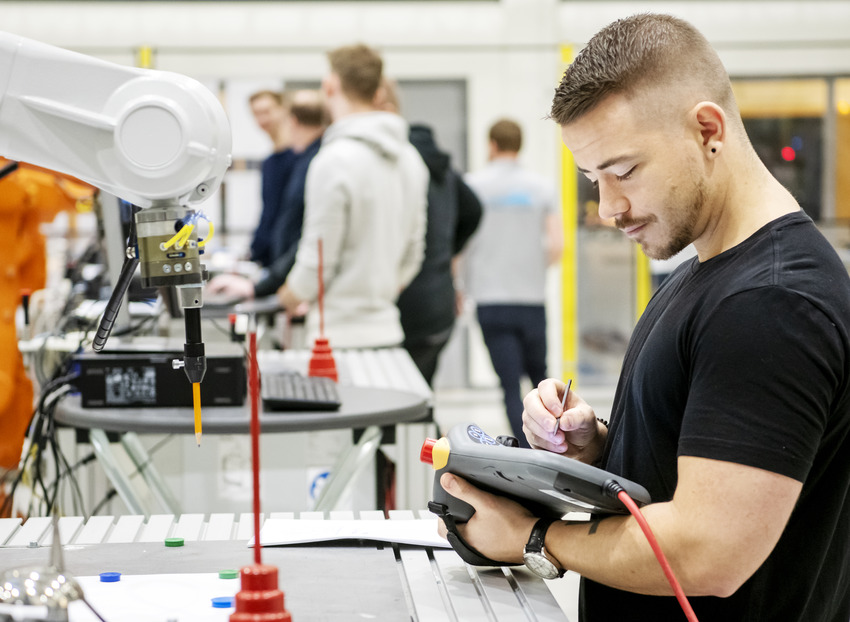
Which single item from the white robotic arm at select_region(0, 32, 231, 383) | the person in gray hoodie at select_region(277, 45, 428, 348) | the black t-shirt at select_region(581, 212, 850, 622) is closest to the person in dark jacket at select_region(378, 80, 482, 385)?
the person in gray hoodie at select_region(277, 45, 428, 348)

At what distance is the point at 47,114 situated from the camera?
106cm

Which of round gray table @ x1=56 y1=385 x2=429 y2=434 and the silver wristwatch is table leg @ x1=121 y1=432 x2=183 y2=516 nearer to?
round gray table @ x1=56 y1=385 x2=429 y2=434

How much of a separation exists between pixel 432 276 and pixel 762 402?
274 cm

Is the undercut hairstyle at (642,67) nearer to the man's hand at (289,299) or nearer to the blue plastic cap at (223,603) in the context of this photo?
the blue plastic cap at (223,603)

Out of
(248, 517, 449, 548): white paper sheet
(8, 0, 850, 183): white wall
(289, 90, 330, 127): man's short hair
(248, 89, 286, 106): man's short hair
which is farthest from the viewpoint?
(8, 0, 850, 183): white wall

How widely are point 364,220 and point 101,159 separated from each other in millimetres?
2117

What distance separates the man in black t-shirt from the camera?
0.93 metres

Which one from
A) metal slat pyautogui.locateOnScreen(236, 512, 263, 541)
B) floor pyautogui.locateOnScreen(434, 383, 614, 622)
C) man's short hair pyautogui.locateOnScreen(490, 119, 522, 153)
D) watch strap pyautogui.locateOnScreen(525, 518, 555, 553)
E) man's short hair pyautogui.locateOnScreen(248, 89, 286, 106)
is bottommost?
floor pyautogui.locateOnScreen(434, 383, 614, 622)

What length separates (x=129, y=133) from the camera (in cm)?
104

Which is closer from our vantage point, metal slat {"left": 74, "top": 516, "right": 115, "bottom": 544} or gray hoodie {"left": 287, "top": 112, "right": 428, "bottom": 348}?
metal slat {"left": 74, "top": 516, "right": 115, "bottom": 544}

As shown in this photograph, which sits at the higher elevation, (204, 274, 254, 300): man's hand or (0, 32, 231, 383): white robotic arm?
(0, 32, 231, 383): white robotic arm

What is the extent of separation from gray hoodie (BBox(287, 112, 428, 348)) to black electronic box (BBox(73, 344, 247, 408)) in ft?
3.42

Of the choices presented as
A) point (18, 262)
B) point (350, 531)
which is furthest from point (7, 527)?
point (18, 262)

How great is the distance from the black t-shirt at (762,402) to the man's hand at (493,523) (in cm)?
13
